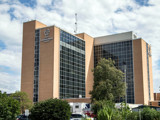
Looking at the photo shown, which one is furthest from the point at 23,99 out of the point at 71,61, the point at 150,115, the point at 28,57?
the point at 150,115

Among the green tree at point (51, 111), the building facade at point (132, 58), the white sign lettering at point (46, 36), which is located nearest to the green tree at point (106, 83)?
the white sign lettering at point (46, 36)

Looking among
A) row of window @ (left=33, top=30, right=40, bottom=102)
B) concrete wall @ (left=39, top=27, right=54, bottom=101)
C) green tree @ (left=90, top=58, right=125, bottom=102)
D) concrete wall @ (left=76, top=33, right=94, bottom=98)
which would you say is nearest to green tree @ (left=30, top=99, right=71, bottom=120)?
green tree @ (left=90, top=58, right=125, bottom=102)

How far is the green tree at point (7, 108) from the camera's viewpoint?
25172 mm

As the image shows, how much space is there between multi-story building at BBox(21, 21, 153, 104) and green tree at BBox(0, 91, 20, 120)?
2980 centimetres

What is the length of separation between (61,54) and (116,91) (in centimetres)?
1816

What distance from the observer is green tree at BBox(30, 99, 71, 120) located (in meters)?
26.0

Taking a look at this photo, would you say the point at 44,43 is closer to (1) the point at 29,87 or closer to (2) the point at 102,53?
(1) the point at 29,87

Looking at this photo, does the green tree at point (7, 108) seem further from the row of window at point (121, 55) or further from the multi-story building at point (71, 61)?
the row of window at point (121, 55)

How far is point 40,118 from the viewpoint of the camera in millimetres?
26281

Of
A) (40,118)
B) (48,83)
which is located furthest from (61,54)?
(40,118)

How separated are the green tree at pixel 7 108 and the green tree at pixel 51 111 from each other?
1.87m

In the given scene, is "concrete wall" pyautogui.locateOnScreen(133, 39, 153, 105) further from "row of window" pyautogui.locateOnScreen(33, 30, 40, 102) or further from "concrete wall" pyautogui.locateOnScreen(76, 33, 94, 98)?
"row of window" pyautogui.locateOnScreen(33, 30, 40, 102)

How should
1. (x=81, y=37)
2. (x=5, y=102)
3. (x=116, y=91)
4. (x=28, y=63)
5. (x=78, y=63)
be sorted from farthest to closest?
(x=81, y=37)
(x=78, y=63)
(x=28, y=63)
(x=116, y=91)
(x=5, y=102)

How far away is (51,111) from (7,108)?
4.38m
